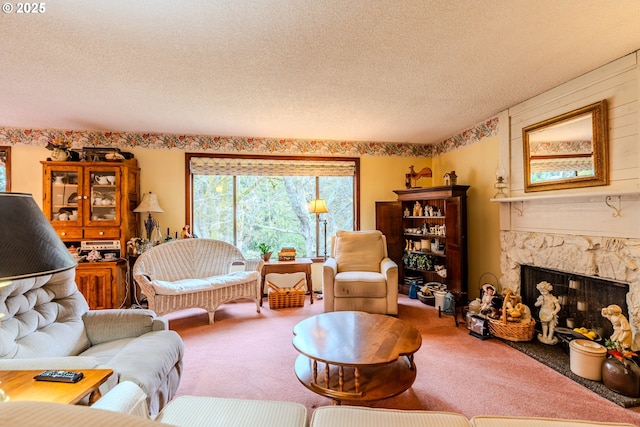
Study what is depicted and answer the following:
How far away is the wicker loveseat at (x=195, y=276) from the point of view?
10.1 ft

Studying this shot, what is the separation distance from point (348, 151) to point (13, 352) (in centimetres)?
415

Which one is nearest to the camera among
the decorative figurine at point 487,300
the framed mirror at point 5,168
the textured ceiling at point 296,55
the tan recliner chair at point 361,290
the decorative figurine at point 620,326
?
the textured ceiling at point 296,55

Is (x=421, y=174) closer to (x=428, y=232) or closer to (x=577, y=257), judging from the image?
(x=428, y=232)

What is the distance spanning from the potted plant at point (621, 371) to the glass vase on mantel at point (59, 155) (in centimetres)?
558

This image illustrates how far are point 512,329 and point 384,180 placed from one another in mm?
2732

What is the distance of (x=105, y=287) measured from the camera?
11.5ft

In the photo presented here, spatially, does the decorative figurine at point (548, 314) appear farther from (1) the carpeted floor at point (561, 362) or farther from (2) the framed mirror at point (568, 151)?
(2) the framed mirror at point (568, 151)

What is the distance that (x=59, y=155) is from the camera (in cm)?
361

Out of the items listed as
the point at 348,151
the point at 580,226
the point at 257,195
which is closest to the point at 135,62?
the point at 257,195

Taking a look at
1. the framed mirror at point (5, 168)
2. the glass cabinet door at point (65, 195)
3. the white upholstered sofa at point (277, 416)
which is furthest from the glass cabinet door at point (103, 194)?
the white upholstered sofa at point (277, 416)

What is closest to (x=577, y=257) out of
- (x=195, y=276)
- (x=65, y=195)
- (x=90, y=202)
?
(x=195, y=276)

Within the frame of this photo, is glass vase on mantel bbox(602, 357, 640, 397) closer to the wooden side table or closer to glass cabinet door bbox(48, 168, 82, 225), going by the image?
the wooden side table

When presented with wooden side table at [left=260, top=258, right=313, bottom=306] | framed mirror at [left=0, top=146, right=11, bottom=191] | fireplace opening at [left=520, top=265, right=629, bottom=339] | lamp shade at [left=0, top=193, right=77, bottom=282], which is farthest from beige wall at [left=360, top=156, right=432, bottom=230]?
framed mirror at [left=0, top=146, right=11, bottom=191]

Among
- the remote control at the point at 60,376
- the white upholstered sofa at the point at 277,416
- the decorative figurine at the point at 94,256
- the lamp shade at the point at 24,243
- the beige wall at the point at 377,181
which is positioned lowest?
the white upholstered sofa at the point at 277,416
